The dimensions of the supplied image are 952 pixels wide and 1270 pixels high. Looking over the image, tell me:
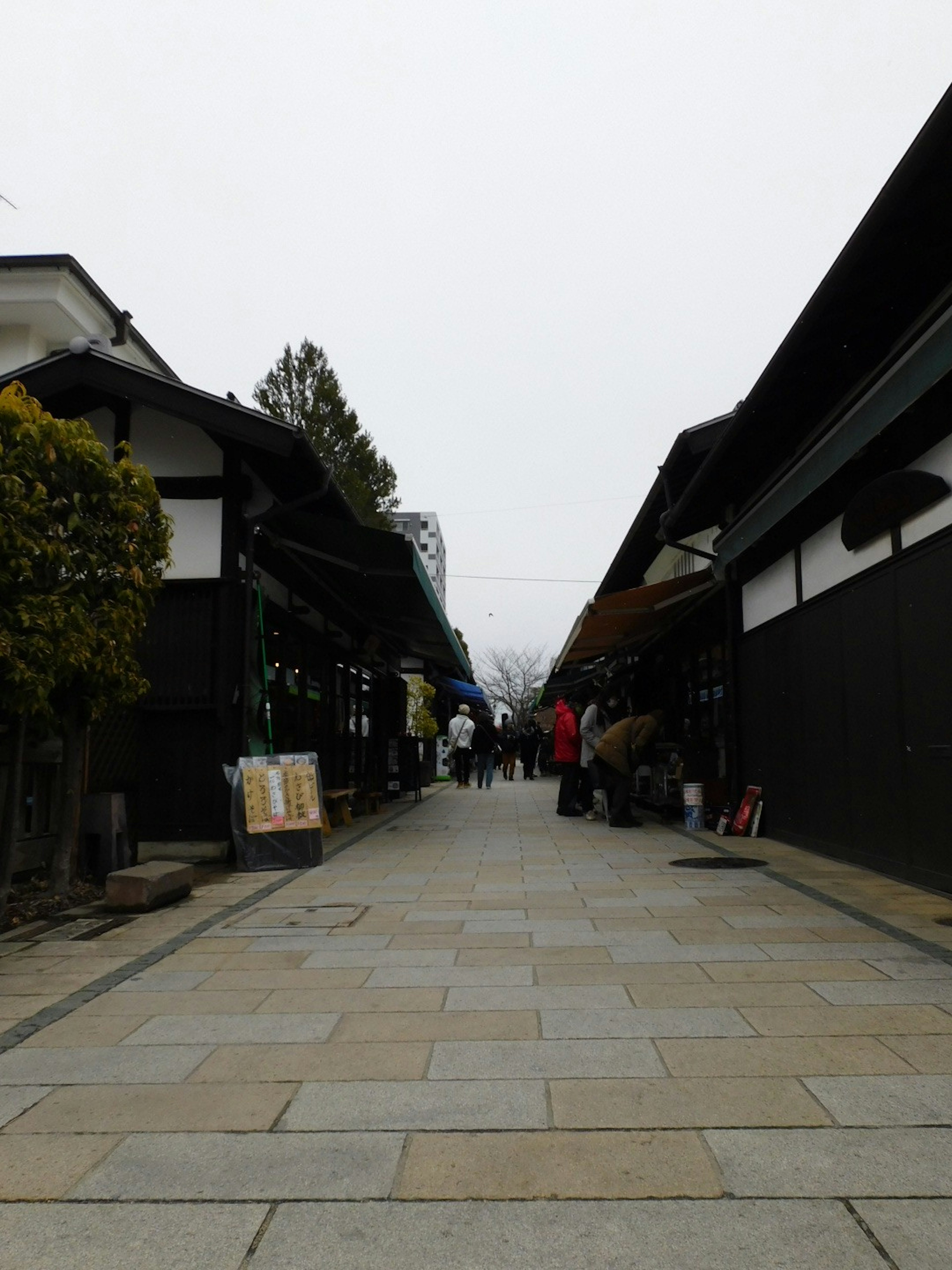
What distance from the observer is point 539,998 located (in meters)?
4.32

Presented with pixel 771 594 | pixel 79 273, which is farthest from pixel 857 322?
pixel 79 273

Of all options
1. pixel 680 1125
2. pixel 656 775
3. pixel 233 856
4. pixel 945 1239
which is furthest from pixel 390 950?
pixel 656 775

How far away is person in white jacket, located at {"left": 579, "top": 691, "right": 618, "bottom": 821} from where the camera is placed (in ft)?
42.0

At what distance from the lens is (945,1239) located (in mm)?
2234

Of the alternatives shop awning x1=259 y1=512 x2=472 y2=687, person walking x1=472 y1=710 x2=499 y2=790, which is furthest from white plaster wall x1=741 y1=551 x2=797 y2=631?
person walking x1=472 y1=710 x2=499 y2=790

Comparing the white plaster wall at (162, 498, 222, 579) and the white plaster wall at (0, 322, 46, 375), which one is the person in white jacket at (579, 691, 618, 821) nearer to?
the white plaster wall at (162, 498, 222, 579)

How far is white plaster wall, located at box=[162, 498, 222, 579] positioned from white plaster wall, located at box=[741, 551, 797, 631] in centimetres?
560

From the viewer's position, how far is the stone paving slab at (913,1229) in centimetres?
216

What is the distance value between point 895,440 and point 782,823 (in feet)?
14.2

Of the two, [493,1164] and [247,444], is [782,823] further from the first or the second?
[493,1164]

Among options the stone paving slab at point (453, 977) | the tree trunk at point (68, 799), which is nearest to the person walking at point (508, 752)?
the tree trunk at point (68, 799)

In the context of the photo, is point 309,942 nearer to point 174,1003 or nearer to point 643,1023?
point 174,1003

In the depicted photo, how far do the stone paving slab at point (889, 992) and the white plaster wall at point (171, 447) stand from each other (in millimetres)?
7567

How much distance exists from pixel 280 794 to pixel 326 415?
3058cm
